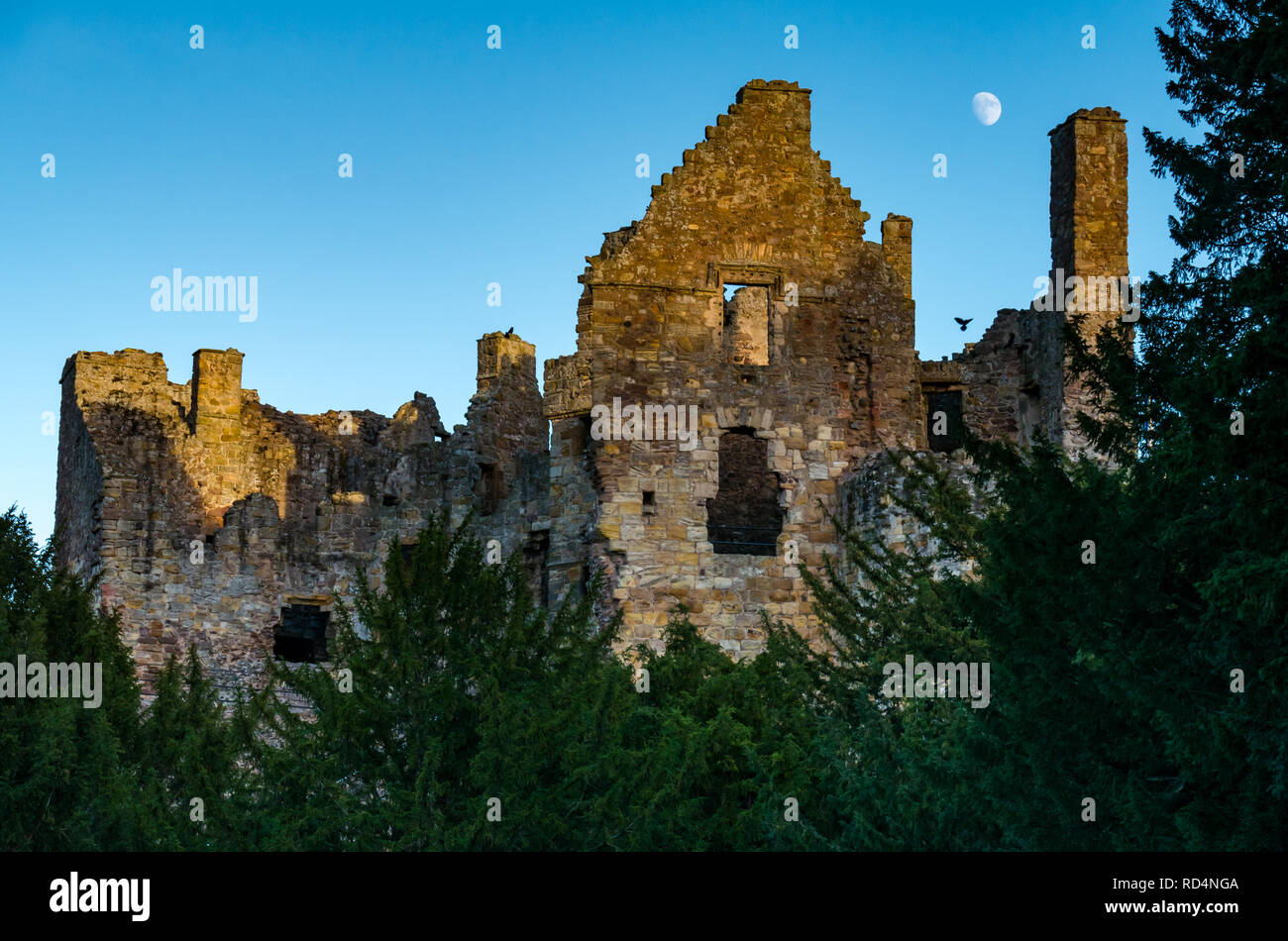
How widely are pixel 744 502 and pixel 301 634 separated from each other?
7.87 metres

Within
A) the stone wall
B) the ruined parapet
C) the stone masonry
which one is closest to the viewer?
the stone masonry

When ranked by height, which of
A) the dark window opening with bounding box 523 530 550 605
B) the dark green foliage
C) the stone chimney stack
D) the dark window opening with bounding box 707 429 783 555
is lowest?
the dark green foliage

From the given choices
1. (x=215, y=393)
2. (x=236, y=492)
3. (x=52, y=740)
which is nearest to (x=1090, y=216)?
(x=236, y=492)

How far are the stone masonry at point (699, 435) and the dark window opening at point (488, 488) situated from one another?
0.15 ft

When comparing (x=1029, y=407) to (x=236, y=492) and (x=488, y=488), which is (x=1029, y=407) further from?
(x=236, y=492)

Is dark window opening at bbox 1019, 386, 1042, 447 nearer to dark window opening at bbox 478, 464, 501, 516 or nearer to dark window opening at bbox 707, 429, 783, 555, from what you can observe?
dark window opening at bbox 707, 429, 783, 555

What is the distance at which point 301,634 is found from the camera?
1335 inches

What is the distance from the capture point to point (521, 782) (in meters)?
16.6

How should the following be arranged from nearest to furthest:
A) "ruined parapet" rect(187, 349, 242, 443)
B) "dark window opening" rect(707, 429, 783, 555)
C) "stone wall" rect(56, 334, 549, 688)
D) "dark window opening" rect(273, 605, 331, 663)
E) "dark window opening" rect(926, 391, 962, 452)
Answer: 1. "dark window opening" rect(707, 429, 783, 555)
2. "dark window opening" rect(926, 391, 962, 452)
3. "stone wall" rect(56, 334, 549, 688)
4. "dark window opening" rect(273, 605, 331, 663)
5. "ruined parapet" rect(187, 349, 242, 443)

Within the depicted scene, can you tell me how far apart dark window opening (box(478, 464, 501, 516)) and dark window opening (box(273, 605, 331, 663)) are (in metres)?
3.29

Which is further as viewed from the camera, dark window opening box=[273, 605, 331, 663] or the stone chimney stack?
dark window opening box=[273, 605, 331, 663]

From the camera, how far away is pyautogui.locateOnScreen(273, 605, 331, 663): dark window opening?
33.6 meters

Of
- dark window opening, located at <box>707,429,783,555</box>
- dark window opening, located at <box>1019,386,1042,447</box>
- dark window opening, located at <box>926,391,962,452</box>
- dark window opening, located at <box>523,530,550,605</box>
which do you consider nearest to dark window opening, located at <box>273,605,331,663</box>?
dark window opening, located at <box>523,530,550,605</box>

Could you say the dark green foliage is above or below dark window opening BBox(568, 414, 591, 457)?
below
